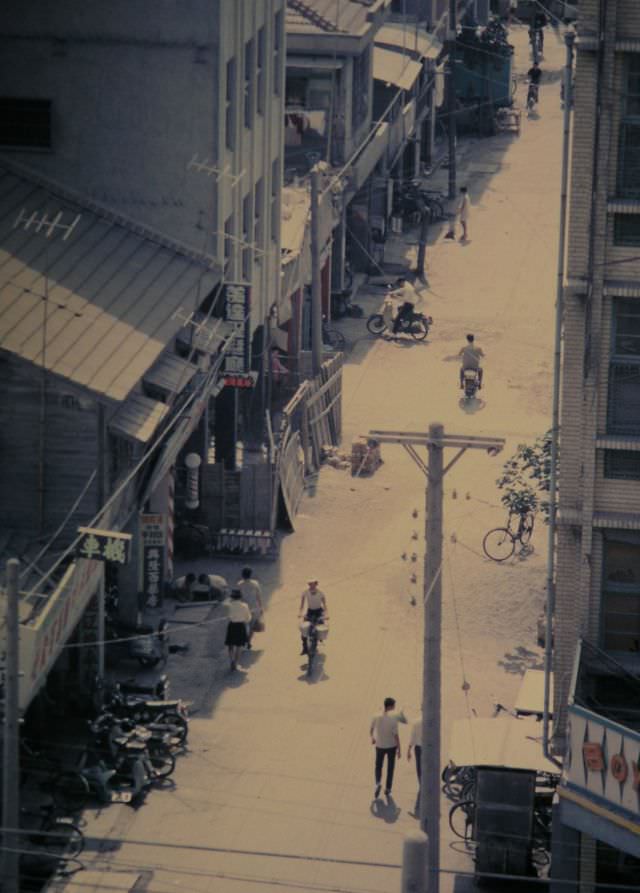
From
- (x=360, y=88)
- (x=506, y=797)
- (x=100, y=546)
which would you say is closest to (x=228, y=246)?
(x=100, y=546)

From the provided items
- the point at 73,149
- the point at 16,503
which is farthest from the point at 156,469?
the point at 73,149

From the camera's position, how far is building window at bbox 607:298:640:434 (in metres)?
40.4

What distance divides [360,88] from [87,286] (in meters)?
35.5

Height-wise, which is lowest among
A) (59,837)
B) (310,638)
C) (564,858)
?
(59,837)

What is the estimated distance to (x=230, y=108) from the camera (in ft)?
190

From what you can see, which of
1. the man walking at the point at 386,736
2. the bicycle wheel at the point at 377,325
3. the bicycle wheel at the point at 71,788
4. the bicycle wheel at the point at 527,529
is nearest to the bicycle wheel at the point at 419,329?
the bicycle wheel at the point at 377,325

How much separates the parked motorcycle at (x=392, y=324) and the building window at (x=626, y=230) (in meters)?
36.3

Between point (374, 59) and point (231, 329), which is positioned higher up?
point (374, 59)

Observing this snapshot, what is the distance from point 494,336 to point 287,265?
10968 mm

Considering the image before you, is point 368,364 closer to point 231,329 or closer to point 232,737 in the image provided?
point 231,329

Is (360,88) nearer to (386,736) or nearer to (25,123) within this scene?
(25,123)

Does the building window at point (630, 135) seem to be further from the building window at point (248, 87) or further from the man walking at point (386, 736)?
the building window at point (248, 87)

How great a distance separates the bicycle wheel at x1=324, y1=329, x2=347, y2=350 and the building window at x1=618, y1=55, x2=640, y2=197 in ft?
116

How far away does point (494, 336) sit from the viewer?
253ft
